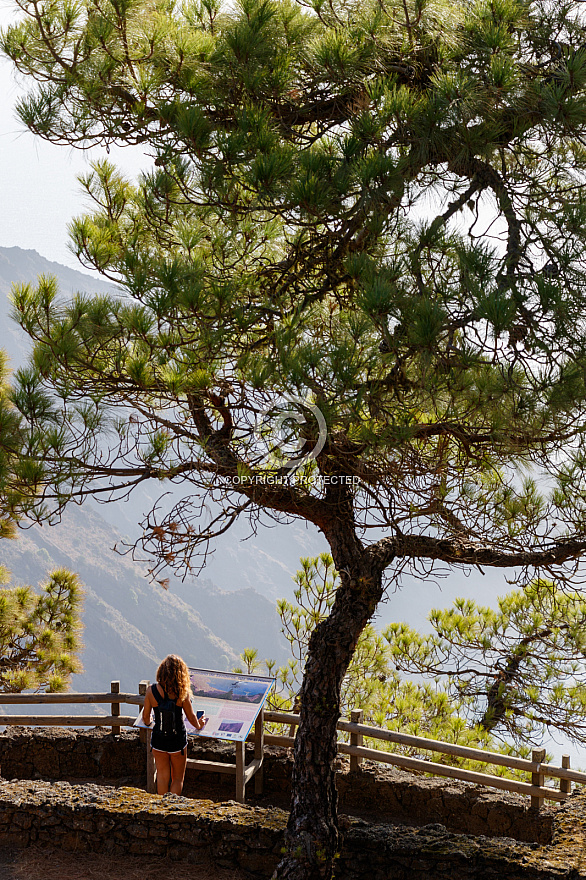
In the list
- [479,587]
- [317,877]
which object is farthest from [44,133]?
[479,587]

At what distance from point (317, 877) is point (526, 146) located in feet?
10.6

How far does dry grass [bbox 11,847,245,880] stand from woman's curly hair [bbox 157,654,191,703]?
2.47 ft

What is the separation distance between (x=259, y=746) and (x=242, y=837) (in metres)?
0.93

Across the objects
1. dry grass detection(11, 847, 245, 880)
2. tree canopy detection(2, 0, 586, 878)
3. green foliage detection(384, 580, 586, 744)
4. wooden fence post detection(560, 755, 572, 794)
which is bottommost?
dry grass detection(11, 847, 245, 880)

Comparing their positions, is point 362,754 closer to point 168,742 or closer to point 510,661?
point 168,742

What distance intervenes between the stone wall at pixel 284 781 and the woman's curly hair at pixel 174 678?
1044mm

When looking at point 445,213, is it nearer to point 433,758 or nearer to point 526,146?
point 526,146

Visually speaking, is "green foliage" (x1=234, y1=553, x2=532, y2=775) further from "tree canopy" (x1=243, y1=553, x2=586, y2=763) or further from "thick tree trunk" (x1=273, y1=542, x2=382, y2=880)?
"thick tree trunk" (x1=273, y1=542, x2=382, y2=880)

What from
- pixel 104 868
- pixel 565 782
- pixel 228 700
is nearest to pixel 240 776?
pixel 228 700

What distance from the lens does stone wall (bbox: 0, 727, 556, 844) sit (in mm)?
3994

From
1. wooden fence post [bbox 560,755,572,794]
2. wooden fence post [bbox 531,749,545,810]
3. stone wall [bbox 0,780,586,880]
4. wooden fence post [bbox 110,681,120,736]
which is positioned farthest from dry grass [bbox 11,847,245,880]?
wooden fence post [bbox 560,755,572,794]

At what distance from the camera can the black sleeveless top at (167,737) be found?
3771mm

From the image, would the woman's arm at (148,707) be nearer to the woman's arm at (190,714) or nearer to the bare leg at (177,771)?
the woman's arm at (190,714)

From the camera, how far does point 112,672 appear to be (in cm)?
5372
